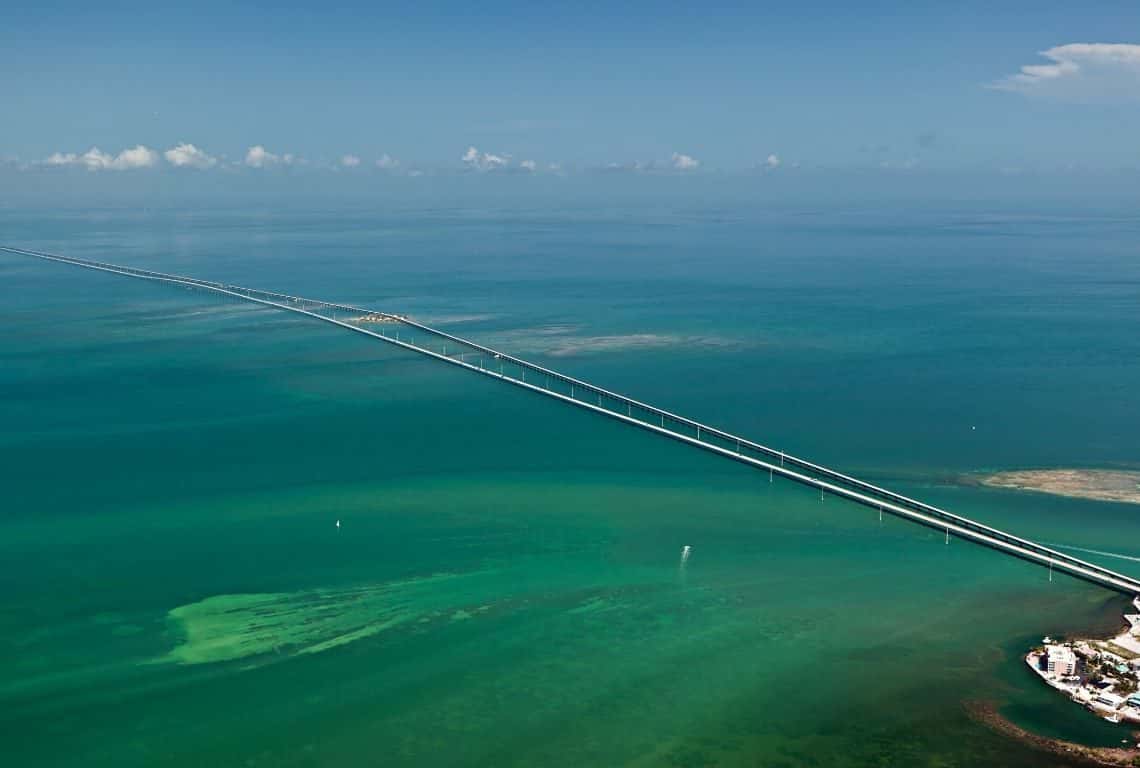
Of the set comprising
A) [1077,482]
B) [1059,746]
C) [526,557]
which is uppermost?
[1077,482]

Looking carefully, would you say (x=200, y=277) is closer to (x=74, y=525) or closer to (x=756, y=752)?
(x=74, y=525)

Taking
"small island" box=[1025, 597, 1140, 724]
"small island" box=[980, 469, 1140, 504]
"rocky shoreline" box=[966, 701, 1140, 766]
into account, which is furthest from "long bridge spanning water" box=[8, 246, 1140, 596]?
"rocky shoreline" box=[966, 701, 1140, 766]

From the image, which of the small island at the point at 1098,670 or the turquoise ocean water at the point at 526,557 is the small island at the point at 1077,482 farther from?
the small island at the point at 1098,670

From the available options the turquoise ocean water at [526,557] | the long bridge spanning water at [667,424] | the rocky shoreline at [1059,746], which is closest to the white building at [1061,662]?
the turquoise ocean water at [526,557]

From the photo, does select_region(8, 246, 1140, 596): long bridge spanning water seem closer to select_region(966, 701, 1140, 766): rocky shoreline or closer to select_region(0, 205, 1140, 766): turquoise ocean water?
select_region(0, 205, 1140, 766): turquoise ocean water

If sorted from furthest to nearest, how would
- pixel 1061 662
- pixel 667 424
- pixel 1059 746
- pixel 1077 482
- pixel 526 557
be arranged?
pixel 667 424 → pixel 1077 482 → pixel 526 557 → pixel 1061 662 → pixel 1059 746

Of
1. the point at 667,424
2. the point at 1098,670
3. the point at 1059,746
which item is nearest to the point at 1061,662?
the point at 1098,670

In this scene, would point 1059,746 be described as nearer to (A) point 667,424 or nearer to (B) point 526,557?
(B) point 526,557
